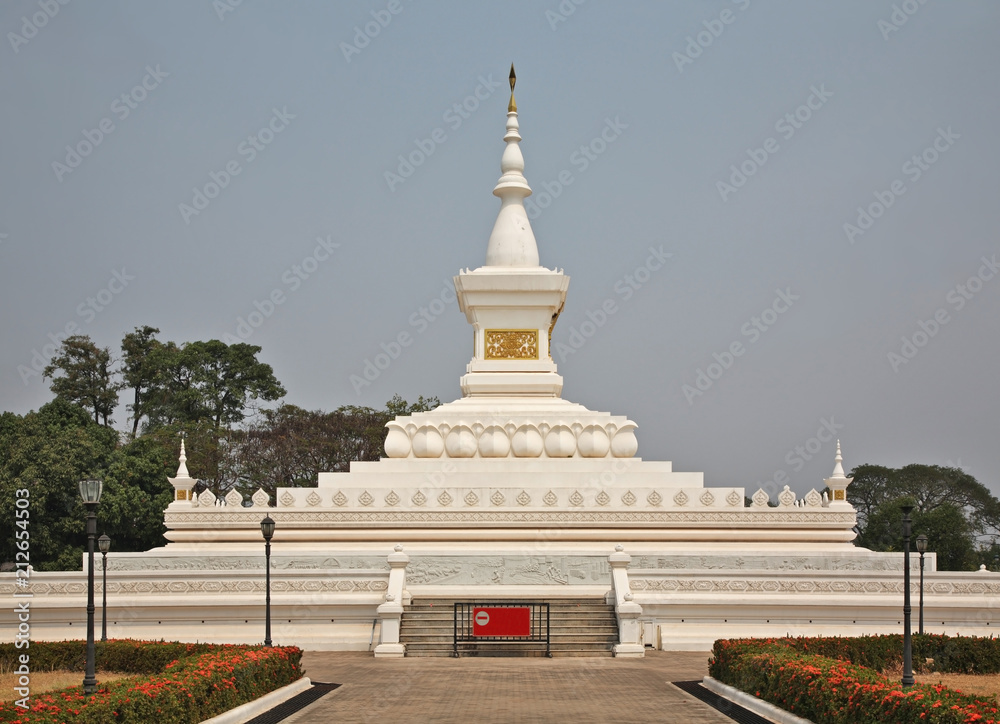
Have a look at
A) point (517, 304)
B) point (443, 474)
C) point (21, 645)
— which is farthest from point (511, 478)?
point (21, 645)

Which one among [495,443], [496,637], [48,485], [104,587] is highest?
[495,443]

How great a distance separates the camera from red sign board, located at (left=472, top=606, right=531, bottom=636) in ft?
79.3

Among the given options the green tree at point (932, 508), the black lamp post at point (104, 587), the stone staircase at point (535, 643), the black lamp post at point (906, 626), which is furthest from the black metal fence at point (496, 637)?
the green tree at point (932, 508)

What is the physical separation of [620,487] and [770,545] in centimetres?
466

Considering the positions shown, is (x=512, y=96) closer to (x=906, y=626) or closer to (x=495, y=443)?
(x=495, y=443)

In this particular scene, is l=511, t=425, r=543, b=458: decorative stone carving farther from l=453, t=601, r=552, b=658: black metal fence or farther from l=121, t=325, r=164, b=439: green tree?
l=121, t=325, r=164, b=439: green tree

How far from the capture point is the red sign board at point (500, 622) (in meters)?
24.2

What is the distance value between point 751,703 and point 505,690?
13.7ft

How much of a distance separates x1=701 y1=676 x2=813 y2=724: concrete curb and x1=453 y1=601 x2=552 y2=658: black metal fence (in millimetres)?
5072

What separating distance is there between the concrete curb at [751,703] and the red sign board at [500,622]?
5237 millimetres

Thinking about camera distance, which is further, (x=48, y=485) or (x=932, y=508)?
(x=932, y=508)

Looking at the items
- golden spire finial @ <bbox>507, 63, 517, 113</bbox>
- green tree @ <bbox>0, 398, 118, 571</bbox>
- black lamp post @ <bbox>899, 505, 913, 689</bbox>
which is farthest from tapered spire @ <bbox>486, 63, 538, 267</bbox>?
black lamp post @ <bbox>899, 505, 913, 689</bbox>

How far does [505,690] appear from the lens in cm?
1873

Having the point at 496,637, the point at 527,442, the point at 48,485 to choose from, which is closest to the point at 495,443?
the point at 527,442
